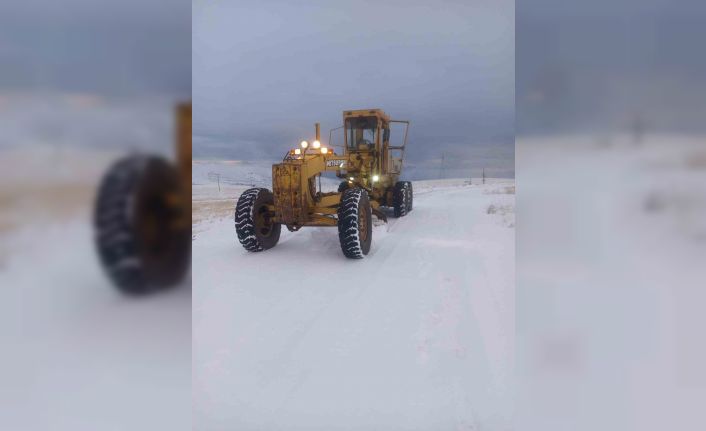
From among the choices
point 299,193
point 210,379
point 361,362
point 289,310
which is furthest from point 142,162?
point 299,193

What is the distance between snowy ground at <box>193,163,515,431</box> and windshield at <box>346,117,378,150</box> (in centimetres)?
255

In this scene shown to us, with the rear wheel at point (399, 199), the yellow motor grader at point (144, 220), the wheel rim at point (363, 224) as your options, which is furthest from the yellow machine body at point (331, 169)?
the yellow motor grader at point (144, 220)

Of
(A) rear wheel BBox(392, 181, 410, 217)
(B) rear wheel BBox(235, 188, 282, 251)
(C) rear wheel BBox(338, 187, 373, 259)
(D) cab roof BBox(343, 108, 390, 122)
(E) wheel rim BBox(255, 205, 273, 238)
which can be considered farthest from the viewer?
(A) rear wheel BBox(392, 181, 410, 217)

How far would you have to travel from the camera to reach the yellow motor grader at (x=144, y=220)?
2.17 feet

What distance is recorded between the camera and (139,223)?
2.22ft

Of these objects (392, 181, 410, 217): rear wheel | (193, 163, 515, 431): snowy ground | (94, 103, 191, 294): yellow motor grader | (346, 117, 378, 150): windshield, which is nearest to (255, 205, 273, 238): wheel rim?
(193, 163, 515, 431): snowy ground

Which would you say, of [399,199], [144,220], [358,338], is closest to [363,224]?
[358,338]

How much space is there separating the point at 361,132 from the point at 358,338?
4801 millimetres

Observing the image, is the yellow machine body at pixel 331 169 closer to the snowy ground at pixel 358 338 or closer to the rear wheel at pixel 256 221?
the rear wheel at pixel 256 221

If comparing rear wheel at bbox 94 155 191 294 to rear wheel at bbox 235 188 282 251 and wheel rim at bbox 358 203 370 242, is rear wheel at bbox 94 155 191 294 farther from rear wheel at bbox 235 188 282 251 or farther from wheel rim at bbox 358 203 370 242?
rear wheel at bbox 235 188 282 251

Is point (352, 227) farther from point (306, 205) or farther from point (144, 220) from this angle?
point (144, 220)

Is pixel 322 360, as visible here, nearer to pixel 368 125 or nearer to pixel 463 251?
pixel 463 251

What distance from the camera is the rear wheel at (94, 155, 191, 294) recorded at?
0.66 meters

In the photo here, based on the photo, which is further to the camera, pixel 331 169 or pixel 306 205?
pixel 331 169
